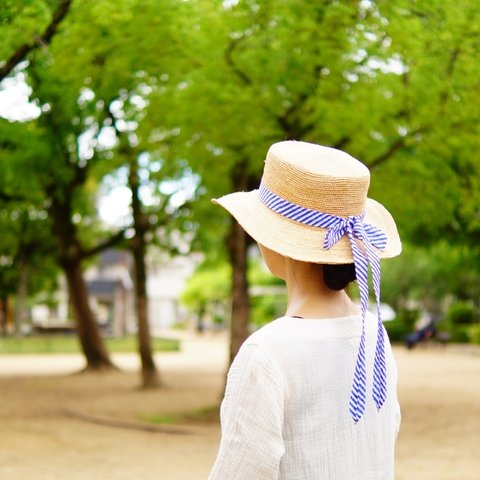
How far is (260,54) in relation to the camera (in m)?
12.3

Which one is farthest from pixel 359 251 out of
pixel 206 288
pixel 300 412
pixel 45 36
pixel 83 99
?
pixel 206 288

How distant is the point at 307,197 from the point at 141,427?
11.6 meters

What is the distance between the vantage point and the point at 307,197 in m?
2.48

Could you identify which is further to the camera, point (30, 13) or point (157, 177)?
point (157, 177)

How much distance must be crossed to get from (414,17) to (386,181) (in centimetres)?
341

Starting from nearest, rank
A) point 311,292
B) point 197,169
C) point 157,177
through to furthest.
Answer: point 311,292 → point 197,169 → point 157,177

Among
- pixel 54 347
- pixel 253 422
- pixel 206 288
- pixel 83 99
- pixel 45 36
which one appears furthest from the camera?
pixel 206 288

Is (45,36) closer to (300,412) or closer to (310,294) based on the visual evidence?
(310,294)

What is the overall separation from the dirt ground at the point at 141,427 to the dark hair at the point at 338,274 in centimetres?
751

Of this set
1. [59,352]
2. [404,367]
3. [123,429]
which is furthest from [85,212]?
[59,352]

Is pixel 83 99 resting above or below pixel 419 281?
above

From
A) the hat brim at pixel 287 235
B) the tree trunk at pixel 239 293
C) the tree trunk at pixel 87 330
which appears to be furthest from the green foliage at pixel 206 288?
the hat brim at pixel 287 235

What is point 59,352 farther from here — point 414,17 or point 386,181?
point 414,17

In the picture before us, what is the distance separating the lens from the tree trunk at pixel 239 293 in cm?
1420
